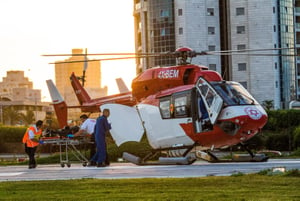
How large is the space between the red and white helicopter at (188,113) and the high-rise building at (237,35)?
7262cm

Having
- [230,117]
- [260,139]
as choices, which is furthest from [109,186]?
[260,139]

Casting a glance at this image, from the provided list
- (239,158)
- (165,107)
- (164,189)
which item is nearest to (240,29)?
(165,107)

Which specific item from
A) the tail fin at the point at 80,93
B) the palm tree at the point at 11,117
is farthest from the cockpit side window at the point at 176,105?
the palm tree at the point at 11,117

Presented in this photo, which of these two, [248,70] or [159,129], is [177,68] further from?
[248,70]

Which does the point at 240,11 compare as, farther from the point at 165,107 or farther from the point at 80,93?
the point at 165,107

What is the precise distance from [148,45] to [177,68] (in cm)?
8065

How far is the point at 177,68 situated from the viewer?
23812 mm

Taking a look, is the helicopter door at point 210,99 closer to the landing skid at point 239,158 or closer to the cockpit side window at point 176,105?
the cockpit side window at point 176,105

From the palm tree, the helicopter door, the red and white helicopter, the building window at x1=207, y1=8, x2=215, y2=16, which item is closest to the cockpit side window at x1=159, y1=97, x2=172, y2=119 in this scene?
the red and white helicopter

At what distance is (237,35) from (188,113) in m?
78.9

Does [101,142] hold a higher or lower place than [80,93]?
lower

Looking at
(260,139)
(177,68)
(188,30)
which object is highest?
(188,30)

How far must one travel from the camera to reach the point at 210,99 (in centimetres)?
2136

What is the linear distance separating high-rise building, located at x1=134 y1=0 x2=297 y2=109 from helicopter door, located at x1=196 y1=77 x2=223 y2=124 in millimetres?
75582
